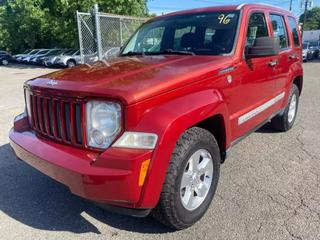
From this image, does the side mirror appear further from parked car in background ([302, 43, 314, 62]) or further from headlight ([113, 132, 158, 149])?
parked car in background ([302, 43, 314, 62])

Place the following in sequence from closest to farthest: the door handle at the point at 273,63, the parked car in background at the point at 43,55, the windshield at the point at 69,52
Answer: the door handle at the point at 273,63
the windshield at the point at 69,52
the parked car in background at the point at 43,55

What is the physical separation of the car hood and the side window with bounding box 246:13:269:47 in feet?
2.07

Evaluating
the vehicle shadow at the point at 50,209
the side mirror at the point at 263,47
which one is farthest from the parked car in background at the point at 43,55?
the side mirror at the point at 263,47

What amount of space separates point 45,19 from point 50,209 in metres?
23.6

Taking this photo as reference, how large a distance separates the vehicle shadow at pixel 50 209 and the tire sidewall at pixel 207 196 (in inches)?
9.3

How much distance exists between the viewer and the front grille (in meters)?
2.44

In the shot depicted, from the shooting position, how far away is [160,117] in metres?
2.31

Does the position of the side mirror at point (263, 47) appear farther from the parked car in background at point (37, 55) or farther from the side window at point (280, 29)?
→ the parked car in background at point (37, 55)

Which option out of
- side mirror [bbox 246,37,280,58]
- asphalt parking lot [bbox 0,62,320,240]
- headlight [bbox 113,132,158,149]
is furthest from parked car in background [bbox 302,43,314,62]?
headlight [bbox 113,132,158,149]

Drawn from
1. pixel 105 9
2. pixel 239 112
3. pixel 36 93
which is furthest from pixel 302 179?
pixel 105 9

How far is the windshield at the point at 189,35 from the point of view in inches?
137

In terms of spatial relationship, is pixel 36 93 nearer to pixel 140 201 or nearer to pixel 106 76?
pixel 106 76

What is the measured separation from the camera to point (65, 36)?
22.7 meters

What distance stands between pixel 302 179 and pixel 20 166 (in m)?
3.50
